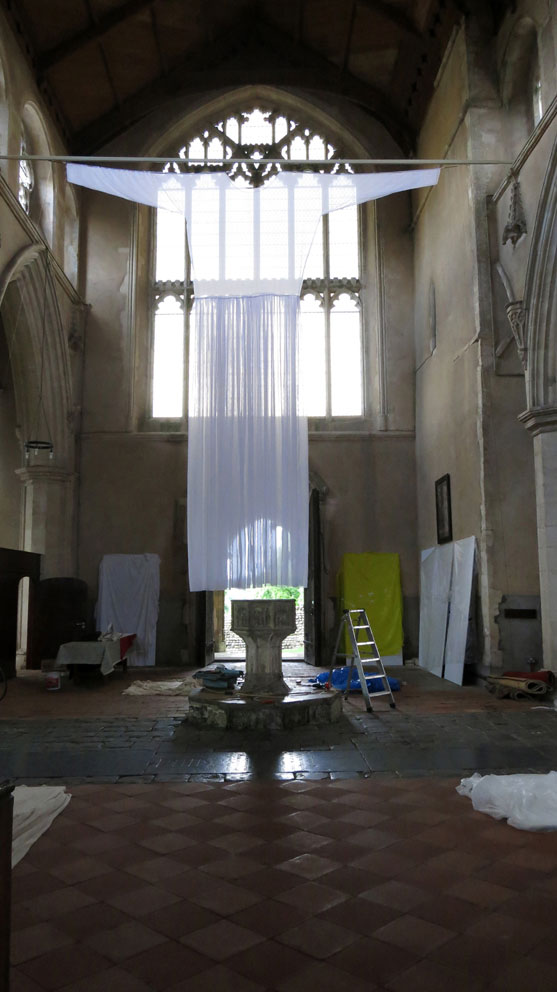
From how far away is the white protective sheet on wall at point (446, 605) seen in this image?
8.96 m

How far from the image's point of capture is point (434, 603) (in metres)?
10.5

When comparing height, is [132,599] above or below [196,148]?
below

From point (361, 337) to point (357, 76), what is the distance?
4554 millimetres

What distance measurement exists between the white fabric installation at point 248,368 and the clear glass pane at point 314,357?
190 inches

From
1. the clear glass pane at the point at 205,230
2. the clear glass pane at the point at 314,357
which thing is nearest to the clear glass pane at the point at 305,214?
the clear glass pane at the point at 205,230

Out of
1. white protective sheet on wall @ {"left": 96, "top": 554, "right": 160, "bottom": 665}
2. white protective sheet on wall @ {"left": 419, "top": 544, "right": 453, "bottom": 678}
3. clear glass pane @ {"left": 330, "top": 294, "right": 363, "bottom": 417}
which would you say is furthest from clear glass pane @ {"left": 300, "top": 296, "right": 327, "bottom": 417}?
white protective sheet on wall @ {"left": 96, "top": 554, "right": 160, "bottom": 665}

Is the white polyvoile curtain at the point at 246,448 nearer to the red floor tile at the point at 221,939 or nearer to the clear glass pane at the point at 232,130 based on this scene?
the red floor tile at the point at 221,939

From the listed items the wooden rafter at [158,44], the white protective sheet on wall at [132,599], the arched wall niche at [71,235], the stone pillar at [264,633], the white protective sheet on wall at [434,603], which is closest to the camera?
the stone pillar at [264,633]

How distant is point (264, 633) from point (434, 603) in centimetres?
476

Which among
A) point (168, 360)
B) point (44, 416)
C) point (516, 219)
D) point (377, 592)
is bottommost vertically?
point (377, 592)

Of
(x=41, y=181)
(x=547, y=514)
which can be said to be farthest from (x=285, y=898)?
(x=41, y=181)

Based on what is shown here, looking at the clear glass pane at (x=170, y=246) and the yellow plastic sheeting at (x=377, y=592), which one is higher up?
the clear glass pane at (x=170, y=246)

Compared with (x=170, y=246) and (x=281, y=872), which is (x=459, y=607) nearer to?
(x=281, y=872)

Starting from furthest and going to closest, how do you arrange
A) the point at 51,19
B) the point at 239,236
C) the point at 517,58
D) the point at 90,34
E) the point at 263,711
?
the point at 90,34 → the point at 51,19 → the point at 517,58 → the point at 239,236 → the point at 263,711
